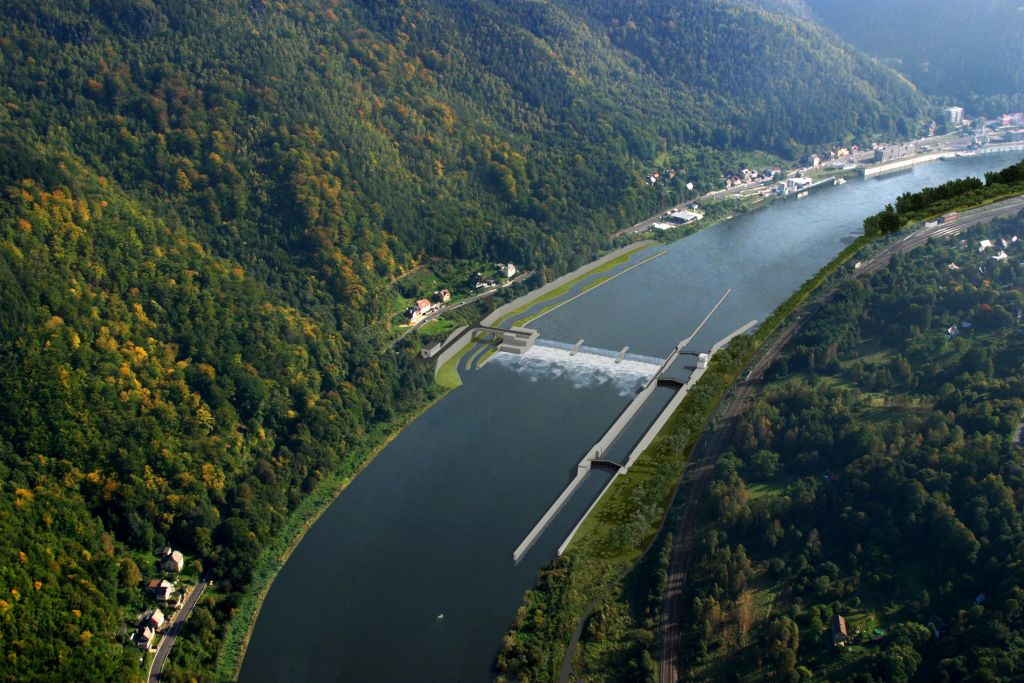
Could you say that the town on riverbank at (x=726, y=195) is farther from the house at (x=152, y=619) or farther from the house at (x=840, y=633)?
the house at (x=840, y=633)

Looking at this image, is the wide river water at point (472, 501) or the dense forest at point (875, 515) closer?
the dense forest at point (875, 515)

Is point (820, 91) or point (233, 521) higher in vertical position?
point (233, 521)

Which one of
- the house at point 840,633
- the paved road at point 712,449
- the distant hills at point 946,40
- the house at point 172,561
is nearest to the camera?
the house at point 840,633

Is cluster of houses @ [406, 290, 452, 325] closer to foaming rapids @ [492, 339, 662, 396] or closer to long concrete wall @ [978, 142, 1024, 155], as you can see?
foaming rapids @ [492, 339, 662, 396]

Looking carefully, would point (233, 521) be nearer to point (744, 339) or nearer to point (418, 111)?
point (744, 339)

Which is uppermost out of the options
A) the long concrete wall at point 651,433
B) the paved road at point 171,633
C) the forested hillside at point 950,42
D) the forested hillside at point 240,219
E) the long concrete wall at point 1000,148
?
the forested hillside at point 240,219

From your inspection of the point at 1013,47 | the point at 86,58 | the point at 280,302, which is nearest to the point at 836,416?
the point at 280,302

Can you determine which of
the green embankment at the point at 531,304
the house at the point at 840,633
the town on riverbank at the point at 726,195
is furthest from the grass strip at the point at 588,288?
the house at the point at 840,633
